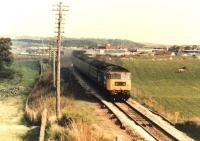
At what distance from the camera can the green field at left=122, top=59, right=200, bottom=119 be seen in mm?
50562

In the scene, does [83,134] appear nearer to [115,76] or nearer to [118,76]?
[115,76]

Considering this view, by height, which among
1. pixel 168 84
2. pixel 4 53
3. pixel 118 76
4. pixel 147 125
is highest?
pixel 118 76

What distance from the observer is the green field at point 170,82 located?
166ft

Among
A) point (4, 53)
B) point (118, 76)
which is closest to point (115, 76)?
Result: point (118, 76)

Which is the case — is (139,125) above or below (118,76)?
below

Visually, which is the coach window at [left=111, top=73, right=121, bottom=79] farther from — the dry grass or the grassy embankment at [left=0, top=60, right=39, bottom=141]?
the dry grass

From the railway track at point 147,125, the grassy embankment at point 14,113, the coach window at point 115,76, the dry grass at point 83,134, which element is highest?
the coach window at point 115,76

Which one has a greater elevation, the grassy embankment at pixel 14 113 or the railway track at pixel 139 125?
the railway track at pixel 139 125

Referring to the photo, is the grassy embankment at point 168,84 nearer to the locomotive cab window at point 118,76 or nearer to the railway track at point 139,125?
the locomotive cab window at point 118,76

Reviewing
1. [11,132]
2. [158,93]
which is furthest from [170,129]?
[158,93]

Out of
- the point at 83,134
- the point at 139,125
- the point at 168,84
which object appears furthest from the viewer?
the point at 168,84

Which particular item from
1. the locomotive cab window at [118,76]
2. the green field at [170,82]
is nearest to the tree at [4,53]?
the green field at [170,82]

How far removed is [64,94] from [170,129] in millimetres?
18270

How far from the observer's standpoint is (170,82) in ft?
220
